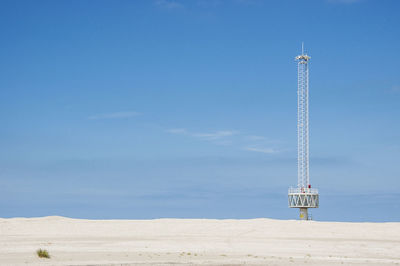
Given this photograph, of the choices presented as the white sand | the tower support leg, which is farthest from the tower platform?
the white sand

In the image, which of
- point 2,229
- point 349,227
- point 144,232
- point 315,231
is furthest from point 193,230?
point 2,229

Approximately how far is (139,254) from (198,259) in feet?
16.7

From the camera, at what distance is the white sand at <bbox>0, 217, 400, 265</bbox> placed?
3617 cm

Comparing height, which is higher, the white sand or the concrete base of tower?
the concrete base of tower

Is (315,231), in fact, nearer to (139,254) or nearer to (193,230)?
(193,230)

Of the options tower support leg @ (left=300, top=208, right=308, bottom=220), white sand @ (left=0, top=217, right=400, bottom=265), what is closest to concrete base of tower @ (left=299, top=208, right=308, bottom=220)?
tower support leg @ (left=300, top=208, right=308, bottom=220)

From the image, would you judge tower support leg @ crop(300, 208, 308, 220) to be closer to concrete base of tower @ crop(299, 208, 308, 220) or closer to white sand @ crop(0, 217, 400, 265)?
concrete base of tower @ crop(299, 208, 308, 220)

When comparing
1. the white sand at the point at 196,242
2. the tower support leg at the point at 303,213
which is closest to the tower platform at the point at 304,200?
the tower support leg at the point at 303,213

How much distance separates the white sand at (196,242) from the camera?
3617cm

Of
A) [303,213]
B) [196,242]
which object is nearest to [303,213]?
[303,213]

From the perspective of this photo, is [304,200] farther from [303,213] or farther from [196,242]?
[196,242]

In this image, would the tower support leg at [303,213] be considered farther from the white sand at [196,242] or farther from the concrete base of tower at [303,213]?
the white sand at [196,242]

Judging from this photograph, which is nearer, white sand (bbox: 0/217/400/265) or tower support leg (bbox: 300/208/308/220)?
white sand (bbox: 0/217/400/265)

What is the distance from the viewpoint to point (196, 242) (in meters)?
47.9
